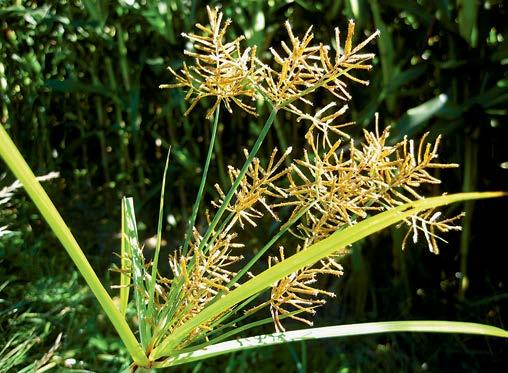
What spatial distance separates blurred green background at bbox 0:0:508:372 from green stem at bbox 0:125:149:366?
25.7 inches

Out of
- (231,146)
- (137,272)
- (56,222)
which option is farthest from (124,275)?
(231,146)

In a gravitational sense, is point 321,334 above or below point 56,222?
below

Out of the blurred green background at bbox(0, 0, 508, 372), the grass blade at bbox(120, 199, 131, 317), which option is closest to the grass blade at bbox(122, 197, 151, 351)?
the grass blade at bbox(120, 199, 131, 317)

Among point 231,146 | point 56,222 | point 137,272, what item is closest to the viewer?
point 56,222

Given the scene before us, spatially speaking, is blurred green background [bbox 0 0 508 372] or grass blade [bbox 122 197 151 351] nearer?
grass blade [bbox 122 197 151 351]

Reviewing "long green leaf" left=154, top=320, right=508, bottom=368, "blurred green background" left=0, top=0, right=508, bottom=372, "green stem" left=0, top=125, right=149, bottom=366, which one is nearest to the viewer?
"green stem" left=0, top=125, right=149, bottom=366

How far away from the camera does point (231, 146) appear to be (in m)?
1.77

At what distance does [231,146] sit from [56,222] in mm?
1387

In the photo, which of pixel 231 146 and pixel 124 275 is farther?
pixel 231 146

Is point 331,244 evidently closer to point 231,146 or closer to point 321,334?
point 321,334

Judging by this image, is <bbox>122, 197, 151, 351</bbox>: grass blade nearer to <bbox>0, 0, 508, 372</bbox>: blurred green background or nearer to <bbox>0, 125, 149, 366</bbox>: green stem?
<bbox>0, 125, 149, 366</bbox>: green stem

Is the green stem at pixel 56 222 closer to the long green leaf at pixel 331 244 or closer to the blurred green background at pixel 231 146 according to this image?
the long green leaf at pixel 331 244

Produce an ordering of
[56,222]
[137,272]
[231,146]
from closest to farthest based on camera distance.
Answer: [56,222], [137,272], [231,146]

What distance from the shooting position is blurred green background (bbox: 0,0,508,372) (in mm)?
1327
